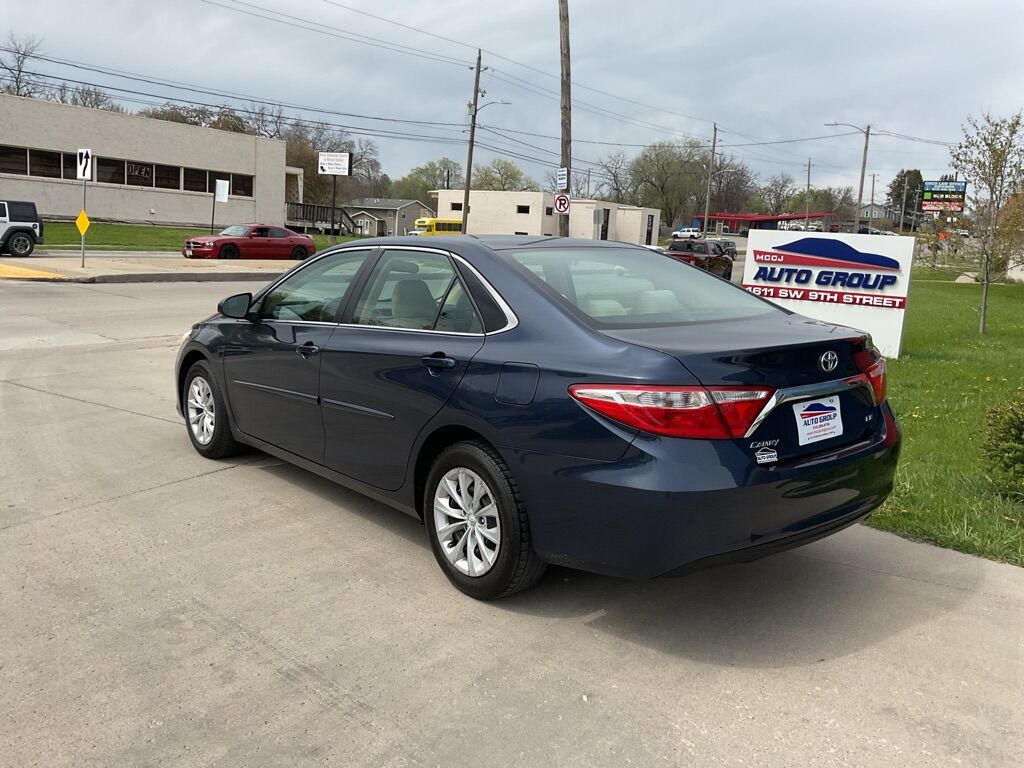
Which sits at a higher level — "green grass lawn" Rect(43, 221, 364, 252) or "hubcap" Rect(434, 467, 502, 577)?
"green grass lawn" Rect(43, 221, 364, 252)

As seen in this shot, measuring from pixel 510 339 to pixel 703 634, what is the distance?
4.83ft

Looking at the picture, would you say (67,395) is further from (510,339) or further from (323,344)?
(510,339)

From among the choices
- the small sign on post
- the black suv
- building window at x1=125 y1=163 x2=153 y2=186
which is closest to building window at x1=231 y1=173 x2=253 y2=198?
building window at x1=125 y1=163 x2=153 y2=186

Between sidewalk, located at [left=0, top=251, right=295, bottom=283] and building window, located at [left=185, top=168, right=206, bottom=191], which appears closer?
sidewalk, located at [left=0, top=251, right=295, bottom=283]

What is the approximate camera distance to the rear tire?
82.0 ft

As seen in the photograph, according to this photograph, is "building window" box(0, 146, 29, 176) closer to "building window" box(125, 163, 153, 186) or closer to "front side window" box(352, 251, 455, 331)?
"building window" box(125, 163, 153, 186)

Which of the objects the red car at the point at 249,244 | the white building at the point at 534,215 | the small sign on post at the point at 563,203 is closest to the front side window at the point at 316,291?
the small sign on post at the point at 563,203

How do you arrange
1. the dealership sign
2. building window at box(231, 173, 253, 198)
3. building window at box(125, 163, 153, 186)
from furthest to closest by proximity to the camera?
building window at box(231, 173, 253, 198)
building window at box(125, 163, 153, 186)
the dealership sign

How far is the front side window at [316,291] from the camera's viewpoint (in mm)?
4766

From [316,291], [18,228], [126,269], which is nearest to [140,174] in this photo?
[18,228]

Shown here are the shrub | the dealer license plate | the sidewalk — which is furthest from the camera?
the sidewalk

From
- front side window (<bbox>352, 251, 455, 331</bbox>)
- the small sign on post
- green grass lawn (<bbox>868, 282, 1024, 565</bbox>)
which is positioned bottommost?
green grass lawn (<bbox>868, 282, 1024, 565</bbox>)

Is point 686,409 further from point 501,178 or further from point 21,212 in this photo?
point 501,178

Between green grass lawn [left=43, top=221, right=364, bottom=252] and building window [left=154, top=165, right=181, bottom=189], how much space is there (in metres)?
2.46
